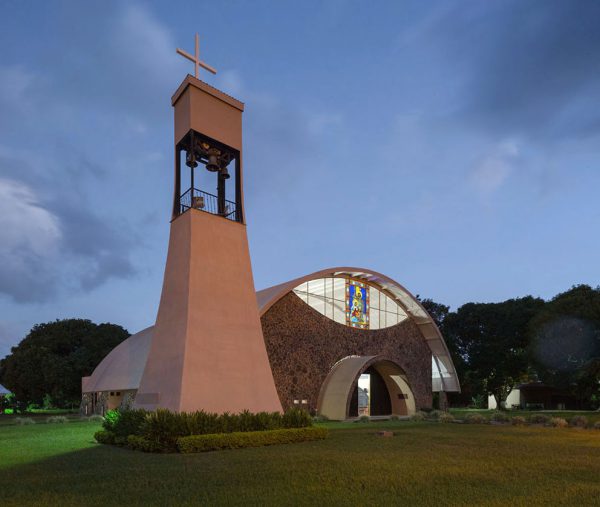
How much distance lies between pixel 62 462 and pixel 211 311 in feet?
20.0

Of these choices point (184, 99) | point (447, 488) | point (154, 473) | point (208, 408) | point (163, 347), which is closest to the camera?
point (447, 488)

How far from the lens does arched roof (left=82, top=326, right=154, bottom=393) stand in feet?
96.3

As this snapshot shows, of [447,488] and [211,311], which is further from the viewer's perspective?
[211,311]

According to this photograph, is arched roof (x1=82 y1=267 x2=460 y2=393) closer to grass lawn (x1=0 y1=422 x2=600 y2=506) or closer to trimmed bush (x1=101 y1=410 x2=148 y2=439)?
trimmed bush (x1=101 y1=410 x2=148 y2=439)

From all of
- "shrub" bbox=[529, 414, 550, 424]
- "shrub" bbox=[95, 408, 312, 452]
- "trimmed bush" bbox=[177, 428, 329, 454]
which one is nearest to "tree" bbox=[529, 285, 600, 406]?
"shrub" bbox=[529, 414, 550, 424]

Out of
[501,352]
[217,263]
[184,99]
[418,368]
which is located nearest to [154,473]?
[217,263]

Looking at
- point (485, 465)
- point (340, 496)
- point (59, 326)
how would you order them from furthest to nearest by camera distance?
point (59, 326)
point (485, 465)
point (340, 496)

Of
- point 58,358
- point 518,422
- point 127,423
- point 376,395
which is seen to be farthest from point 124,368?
point 518,422

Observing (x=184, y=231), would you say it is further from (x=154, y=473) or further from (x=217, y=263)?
(x=154, y=473)

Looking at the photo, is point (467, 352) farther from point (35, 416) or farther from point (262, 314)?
point (35, 416)

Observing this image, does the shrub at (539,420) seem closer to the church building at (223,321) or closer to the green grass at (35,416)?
the church building at (223,321)

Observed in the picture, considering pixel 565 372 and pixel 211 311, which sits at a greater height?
pixel 211 311

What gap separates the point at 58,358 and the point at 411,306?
32.8m

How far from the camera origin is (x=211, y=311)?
53.3 feet
